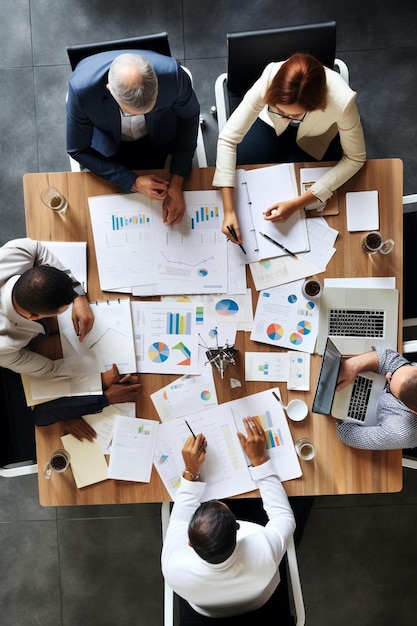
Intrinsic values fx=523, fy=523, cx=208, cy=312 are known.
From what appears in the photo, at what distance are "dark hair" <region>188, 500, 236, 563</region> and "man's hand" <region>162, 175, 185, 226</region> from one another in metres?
1.09

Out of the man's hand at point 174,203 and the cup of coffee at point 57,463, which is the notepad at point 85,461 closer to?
the cup of coffee at point 57,463

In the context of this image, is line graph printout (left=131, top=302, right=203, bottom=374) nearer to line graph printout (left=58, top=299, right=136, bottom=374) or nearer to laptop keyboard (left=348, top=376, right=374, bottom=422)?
line graph printout (left=58, top=299, right=136, bottom=374)

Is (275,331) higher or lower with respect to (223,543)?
higher

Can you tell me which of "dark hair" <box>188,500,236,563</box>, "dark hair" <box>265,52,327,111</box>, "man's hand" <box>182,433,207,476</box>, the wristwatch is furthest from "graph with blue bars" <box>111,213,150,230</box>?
"dark hair" <box>188,500,236,563</box>

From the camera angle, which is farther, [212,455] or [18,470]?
[18,470]

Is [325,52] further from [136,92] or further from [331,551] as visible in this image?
[331,551]

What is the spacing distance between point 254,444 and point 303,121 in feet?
4.25

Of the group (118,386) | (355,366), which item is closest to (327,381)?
(355,366)

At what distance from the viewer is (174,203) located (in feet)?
6.70

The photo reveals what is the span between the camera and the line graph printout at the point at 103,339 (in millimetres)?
2043

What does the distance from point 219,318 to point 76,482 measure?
0.84m

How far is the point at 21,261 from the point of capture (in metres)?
1.94

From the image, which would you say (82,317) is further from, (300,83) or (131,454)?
(300,83)

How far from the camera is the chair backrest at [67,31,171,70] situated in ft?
6.77
